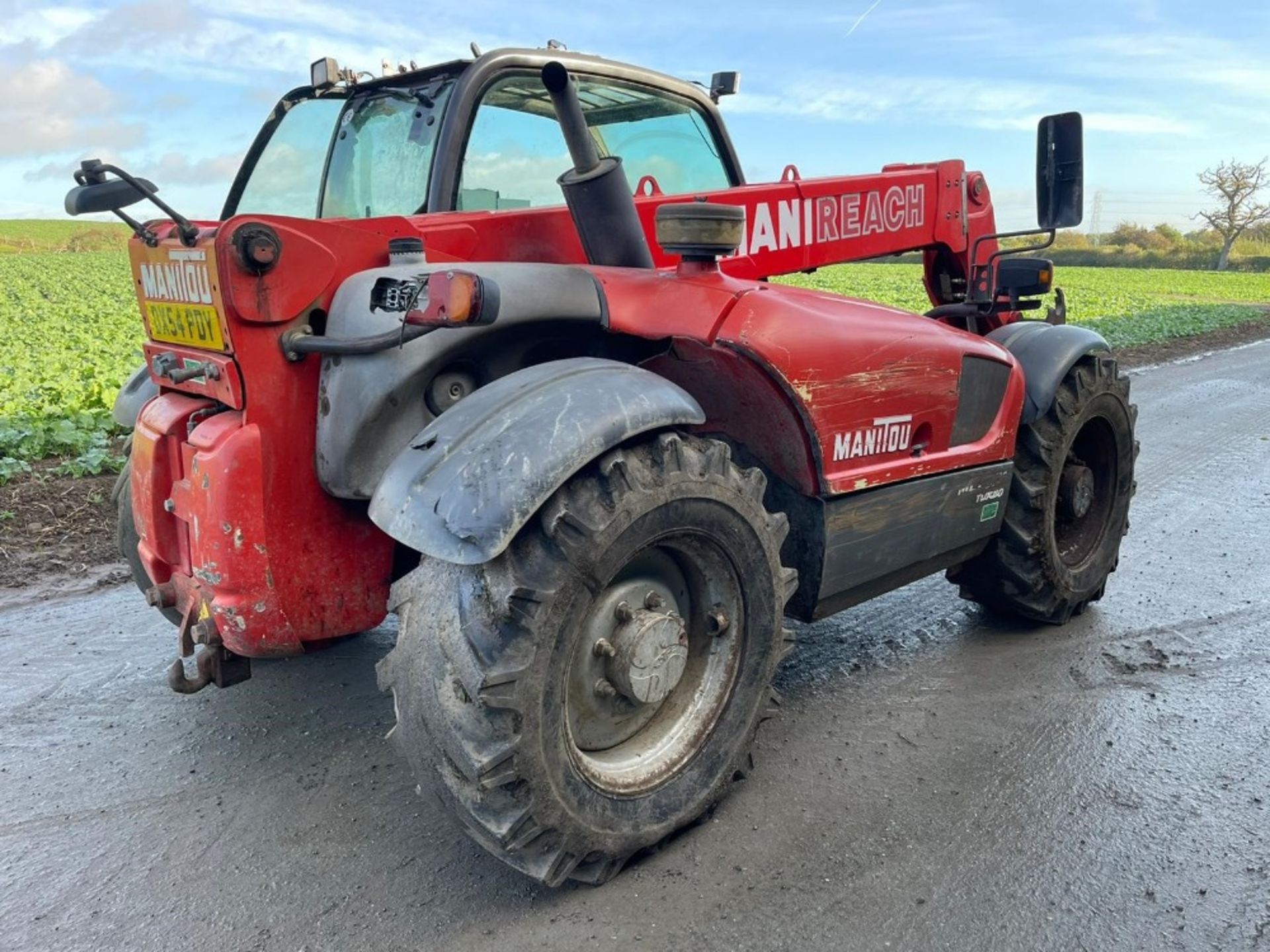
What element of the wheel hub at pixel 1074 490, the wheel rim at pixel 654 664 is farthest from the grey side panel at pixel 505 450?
the wheel hub at pixel 1074 490

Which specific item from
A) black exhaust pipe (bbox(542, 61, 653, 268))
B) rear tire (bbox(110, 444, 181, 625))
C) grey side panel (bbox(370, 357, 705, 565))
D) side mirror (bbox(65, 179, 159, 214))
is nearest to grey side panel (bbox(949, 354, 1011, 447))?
black exhaust pipe (bbox(542, 61, 653, 268))

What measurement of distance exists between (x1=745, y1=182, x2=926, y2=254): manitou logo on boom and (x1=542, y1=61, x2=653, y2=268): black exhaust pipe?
0.85 m

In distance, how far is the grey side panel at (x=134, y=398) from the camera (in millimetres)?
3689

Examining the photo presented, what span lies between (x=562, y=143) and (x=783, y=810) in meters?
2.38

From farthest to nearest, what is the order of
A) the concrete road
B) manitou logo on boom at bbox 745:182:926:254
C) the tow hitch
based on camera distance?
1. manitou logo on boom at bbox 745:182:926:254
2. the tow hitch
3. the concrete road

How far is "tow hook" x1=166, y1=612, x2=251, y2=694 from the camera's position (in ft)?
8.95

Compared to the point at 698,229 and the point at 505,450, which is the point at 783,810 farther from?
the point at 698,229

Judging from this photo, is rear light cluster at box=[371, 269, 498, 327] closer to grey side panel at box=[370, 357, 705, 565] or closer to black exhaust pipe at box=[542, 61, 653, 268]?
grey side panel at box=[370, 357, 705, 565]

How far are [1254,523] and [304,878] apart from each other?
5.32 metres

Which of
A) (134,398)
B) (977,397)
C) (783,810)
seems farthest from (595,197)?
(134,398)

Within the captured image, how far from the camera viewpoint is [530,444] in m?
2.27

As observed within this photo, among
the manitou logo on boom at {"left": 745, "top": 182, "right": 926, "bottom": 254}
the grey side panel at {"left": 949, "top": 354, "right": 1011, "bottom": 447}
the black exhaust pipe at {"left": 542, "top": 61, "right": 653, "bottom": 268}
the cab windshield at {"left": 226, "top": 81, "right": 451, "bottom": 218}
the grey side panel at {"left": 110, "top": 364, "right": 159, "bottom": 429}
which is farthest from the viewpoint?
the manitou logo on boom at {"left": 745, "top": 182, "right": 926, "bottom": 254}

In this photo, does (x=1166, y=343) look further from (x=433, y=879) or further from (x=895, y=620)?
(x=433, y=879)

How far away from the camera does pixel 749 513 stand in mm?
2680
